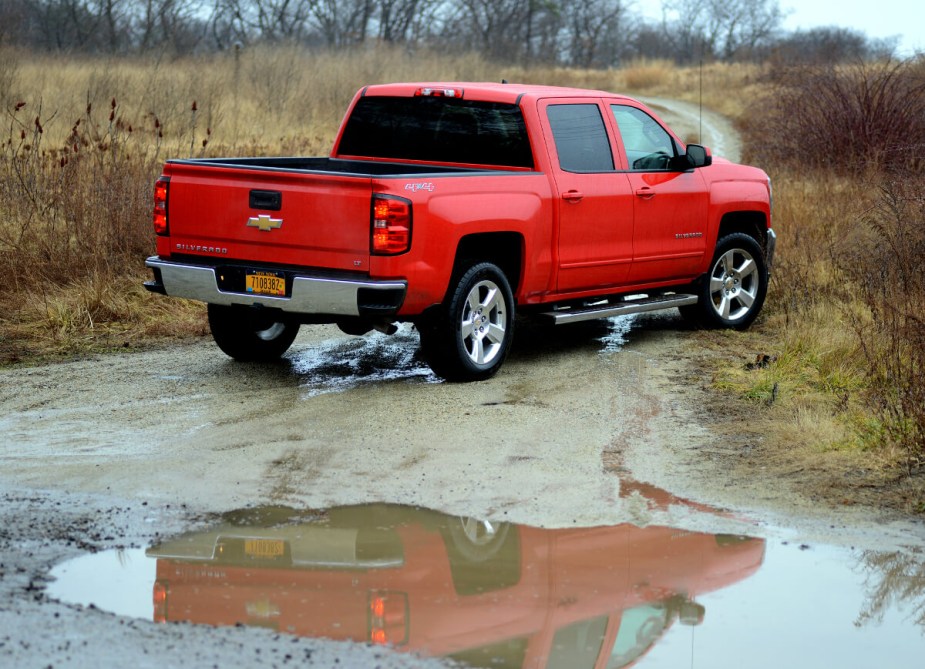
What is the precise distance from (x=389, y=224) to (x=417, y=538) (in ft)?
8.20

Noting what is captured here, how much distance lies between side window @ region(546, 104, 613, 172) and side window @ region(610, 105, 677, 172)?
0.25m

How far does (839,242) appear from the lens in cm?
1201

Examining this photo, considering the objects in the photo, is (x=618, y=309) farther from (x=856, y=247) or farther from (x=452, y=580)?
(x=452, y=580)

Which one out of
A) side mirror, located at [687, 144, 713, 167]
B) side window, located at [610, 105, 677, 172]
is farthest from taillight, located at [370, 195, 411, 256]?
side mirror, located at [687, 144, 713, 167]

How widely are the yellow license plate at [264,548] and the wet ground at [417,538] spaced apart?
0.05ft

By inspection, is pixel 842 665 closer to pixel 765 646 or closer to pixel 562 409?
pixel 765 646

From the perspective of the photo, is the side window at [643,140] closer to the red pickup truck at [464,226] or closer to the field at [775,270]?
the red pickup truck at [464,226]

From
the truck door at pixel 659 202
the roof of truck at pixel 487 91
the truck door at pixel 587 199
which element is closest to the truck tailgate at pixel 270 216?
the roof of truck at pixel 487 91

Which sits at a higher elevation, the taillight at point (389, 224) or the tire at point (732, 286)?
the taillight at point (389, 224)

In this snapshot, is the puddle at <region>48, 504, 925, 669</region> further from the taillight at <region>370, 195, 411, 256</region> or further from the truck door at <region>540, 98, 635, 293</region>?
the truck door at <region>540, 98, 635, 293</region>

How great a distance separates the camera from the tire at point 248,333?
8.82m

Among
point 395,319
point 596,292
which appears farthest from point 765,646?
point 596,292

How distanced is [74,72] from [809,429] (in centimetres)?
1890

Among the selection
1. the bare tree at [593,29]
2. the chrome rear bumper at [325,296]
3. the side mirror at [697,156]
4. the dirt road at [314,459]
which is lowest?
the dirt road at [314,459]
